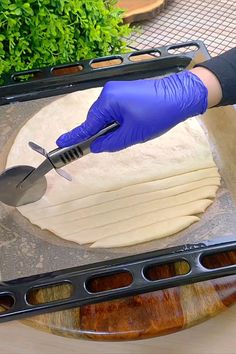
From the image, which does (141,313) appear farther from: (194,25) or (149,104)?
(194,25)

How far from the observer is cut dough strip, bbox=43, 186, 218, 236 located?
763 mm

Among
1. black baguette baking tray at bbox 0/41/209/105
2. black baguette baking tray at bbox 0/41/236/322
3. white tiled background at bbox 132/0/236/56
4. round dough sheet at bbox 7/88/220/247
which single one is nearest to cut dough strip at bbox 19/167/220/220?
round dough sheet at bbox 7/88/220/247

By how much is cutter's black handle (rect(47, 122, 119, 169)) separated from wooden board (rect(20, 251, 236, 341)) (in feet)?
0.58

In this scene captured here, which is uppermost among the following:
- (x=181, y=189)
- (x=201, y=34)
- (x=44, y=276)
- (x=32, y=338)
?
(x=201, y=34)

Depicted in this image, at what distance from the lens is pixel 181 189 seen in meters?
0.81

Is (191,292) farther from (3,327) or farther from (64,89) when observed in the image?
(64,89)

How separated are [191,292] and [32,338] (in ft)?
0.79

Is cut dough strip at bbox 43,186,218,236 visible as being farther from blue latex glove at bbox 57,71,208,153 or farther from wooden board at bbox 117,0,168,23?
wooden board at bbox 117,0,168,23

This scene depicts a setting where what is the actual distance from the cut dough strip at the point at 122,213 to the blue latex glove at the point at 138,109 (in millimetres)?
102

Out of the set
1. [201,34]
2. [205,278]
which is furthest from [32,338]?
[201,34]

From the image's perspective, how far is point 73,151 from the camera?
28.3 inches

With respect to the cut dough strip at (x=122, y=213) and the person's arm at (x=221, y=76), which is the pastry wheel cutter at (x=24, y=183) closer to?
the cut dough strip at (x=122, y=213)

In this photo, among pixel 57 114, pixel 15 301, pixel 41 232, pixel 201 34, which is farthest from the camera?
pixel 201 34

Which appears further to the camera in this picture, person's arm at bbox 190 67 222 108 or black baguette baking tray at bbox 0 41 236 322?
person's arm at bbox 190 67 222 108
